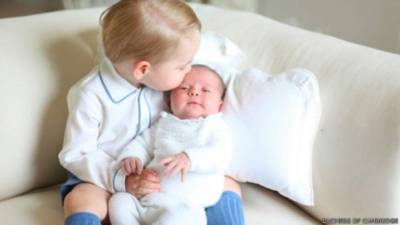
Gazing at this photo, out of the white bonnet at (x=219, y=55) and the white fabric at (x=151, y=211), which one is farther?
the white bonnet at (x=219, y=55)

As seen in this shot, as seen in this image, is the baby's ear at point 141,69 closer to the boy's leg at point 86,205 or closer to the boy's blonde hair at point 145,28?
the boy's blonde hair at point 145,28

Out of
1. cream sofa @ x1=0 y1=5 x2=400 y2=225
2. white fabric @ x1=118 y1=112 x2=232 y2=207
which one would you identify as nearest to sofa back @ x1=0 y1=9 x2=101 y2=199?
cream sofa @ x1=0 y1=5 x2=400 y2=225

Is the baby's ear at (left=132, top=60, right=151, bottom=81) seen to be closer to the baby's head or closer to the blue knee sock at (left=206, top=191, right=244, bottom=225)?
the baby's head

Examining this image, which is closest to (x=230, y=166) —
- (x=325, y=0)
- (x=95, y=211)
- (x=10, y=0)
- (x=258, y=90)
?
(x=258, y=90)

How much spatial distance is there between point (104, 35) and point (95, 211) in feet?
1.13

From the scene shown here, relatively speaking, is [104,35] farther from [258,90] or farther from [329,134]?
[329,134]

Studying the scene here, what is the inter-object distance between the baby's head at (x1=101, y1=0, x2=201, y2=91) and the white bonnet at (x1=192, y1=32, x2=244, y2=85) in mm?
112

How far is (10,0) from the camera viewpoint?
7.57 ft

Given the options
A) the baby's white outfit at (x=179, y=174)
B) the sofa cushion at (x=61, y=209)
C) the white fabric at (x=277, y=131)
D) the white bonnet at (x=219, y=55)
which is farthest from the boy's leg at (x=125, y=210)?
the white bonnet at (x=219, y=55)

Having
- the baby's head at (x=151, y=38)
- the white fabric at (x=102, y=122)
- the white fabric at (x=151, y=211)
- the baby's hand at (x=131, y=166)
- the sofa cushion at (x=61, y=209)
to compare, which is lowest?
the sofa cushion at (x=61, y=209)

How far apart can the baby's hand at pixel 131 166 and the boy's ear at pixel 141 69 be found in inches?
6.6

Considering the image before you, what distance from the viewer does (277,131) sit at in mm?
1127

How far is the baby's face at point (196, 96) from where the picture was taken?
3.75 ft

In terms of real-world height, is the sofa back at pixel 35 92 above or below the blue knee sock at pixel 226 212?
above
